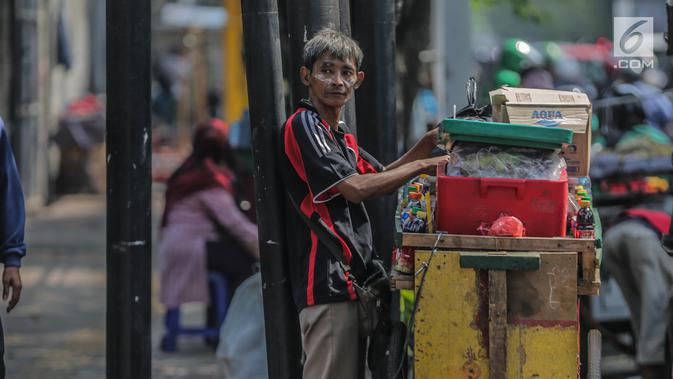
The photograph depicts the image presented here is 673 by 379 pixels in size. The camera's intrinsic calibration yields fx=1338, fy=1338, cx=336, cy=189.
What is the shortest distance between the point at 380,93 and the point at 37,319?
6620 millimetres

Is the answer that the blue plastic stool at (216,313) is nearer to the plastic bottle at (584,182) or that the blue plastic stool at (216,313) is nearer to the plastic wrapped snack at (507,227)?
the plastic bottle at (584,182)

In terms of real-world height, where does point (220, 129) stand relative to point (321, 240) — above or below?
above

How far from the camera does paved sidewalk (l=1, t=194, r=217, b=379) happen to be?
9797 mm

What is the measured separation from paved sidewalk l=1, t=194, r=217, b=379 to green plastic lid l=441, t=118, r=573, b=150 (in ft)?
16.5

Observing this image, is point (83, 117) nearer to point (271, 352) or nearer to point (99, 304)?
point (99, 304)

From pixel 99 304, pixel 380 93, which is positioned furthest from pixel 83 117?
pixel 380 93

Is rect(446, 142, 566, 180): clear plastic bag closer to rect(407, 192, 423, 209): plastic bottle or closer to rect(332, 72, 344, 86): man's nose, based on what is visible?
rect(407, 192, 423, 209): plastic bottle

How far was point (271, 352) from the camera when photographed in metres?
5.52

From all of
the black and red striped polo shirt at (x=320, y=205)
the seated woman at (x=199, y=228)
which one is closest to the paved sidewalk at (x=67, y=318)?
the seated woman at (x=199, y=228)

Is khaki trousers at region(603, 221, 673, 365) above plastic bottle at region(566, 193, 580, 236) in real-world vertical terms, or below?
below

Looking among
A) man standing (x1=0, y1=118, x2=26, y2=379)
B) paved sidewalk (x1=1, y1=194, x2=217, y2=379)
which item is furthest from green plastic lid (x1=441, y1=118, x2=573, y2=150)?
paved sidewalk (x1=1, y1=194, x2=217, y2=379)

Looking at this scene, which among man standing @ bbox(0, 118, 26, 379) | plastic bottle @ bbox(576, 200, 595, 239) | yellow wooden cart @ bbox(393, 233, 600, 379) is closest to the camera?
yellow wooden cart @ bbox(393, 233, 600, 379)

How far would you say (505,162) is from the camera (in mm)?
5016

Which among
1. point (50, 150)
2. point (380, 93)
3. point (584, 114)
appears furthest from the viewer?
point (50, 150)
